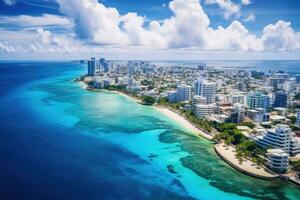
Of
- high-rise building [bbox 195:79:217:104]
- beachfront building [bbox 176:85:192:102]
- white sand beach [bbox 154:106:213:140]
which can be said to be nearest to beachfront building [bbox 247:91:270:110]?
high-rise building [bbox 195:79:217:104]

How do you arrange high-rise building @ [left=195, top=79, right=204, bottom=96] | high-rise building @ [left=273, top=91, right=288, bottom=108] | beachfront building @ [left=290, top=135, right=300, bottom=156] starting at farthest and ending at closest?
high-rise building @ [left=195, top=79, right=204, bottom=96] < high-rise building @ [left=273, top=91, right=288, bottom=108] < beachfront building @ [left=290, top=135, right=300, bottom=156]

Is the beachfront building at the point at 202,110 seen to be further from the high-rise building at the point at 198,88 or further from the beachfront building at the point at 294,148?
the beachfront building at the point at 294,148

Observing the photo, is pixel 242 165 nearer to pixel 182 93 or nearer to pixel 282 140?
pixel 282 140

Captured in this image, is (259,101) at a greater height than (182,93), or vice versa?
(182,93)

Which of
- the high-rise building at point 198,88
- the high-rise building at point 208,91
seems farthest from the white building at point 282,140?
the high-rise building at point 198,88

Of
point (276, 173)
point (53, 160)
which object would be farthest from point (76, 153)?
point (276, 173)

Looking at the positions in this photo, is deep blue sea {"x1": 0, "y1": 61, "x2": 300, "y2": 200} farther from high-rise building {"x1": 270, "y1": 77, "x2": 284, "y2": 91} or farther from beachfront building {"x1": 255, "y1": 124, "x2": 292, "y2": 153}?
high-rise building {"x1": 270, "y1": 77, "x2": 284, "y2": 91}

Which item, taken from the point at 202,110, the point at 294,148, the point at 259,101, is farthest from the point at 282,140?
the point at 259,101
